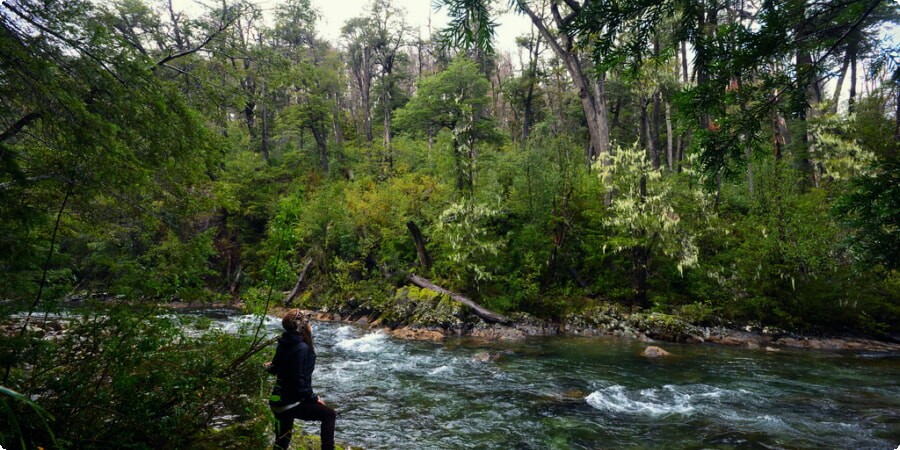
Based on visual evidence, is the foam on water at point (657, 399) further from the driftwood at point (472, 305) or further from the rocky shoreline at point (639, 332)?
the driftwood at point (472, 305)

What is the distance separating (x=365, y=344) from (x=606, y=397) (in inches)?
327

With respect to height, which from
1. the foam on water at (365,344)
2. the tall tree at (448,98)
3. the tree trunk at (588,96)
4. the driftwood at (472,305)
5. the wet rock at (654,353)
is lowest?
the foam on water at (365,344)

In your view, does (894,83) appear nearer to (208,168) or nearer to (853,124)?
(208,168)

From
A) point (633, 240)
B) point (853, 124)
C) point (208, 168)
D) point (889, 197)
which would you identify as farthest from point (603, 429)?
point (853, 124)

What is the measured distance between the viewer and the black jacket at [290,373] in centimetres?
477

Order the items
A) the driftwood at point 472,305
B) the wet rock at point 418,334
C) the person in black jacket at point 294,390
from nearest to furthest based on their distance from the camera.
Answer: the person in black jacket at point 294,390 < the wet rock at point 418,334 < the driftwood at point 472,305

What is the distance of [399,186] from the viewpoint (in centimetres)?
2288

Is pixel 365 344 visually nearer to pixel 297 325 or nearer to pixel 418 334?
pixel 418 334

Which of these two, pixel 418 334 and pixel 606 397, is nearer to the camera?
pixel 606 397

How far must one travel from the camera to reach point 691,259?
1606 centimetres

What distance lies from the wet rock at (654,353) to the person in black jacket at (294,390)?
1078 cm

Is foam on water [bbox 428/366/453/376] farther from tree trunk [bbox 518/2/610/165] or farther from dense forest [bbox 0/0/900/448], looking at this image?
tree trunk [bbox 518/2/610/165]

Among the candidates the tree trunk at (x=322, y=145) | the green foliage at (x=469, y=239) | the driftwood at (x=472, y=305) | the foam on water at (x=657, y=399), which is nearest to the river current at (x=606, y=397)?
the foam on water at (x=657, y=399)

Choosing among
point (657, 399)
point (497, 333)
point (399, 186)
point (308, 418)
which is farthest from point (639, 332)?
point (308, 418)
